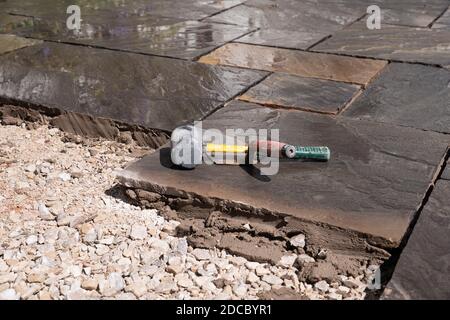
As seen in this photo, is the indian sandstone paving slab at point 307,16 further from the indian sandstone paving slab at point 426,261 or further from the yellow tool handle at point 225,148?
the indian sandstone paving slab at point 426,261

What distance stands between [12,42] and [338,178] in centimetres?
317

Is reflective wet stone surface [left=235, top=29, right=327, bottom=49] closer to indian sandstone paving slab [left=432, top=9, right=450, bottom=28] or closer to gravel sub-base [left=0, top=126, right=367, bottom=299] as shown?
indian sandstone paving slab [left=432, top=9, right=450, bottom=28]

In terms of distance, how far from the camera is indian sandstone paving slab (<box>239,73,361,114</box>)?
3438mm

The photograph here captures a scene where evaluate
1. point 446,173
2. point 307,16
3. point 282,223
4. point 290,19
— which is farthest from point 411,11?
point 282,223

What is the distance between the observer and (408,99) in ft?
11.6

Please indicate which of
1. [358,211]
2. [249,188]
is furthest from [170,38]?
[358,211]

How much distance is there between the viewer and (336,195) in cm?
242

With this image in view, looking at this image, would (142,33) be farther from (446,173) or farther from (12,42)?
(446,173)

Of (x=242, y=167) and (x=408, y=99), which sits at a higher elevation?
(x=408, y=99)

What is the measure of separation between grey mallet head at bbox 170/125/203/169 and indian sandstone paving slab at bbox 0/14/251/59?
175 centimetres

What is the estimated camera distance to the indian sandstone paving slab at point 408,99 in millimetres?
3232

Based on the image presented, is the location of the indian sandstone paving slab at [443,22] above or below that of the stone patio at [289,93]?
above

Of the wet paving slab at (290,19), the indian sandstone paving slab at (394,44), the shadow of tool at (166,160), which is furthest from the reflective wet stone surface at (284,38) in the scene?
the shadow of tool at (166,160)

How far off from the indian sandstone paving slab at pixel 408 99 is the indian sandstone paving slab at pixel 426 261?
959 mm
